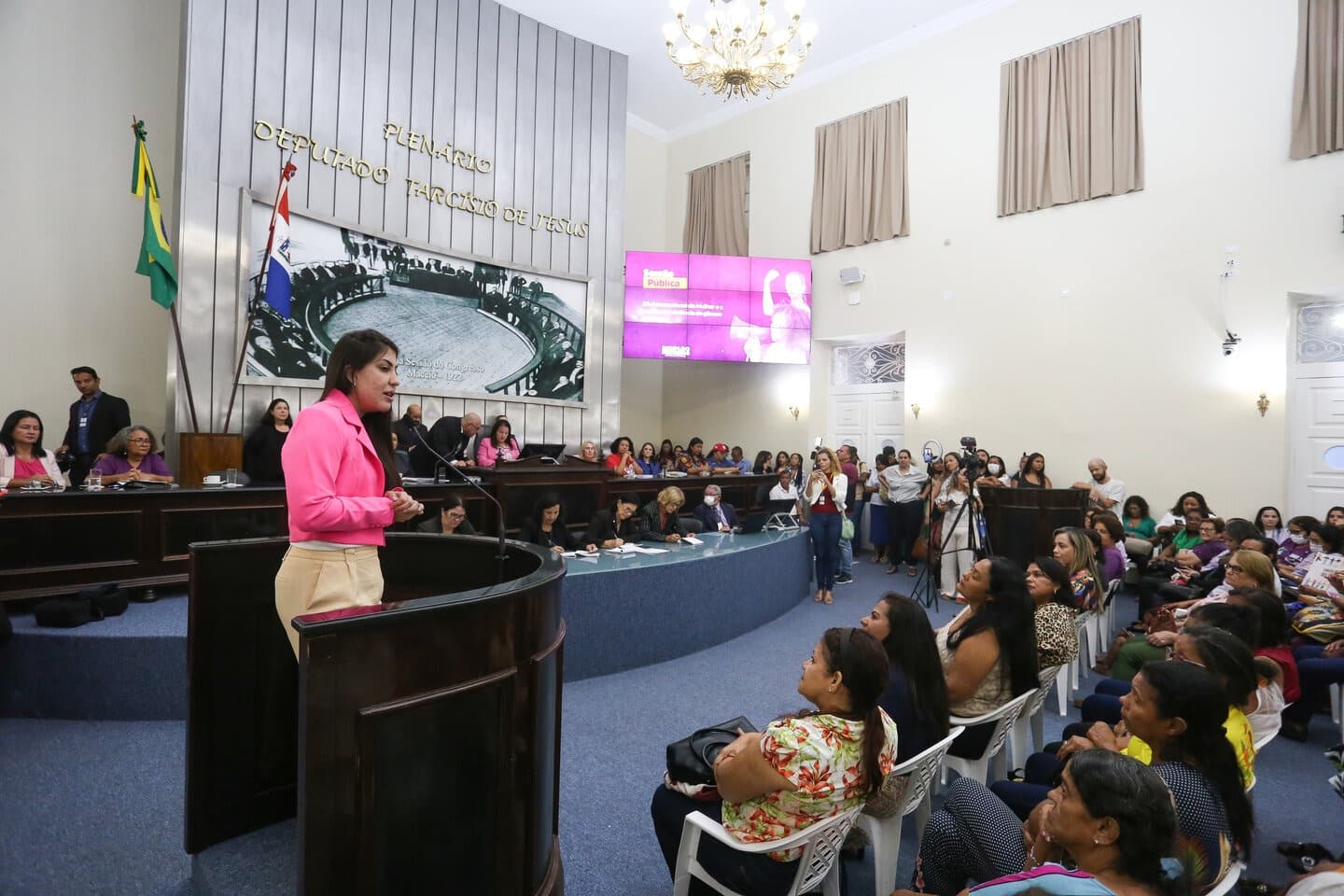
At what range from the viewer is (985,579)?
8.06 ft

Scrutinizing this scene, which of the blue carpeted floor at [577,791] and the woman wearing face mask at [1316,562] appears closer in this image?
the blue carpeted floor at [577,791]

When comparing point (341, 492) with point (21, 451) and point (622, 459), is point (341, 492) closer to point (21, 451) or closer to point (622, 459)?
point (21, 451)

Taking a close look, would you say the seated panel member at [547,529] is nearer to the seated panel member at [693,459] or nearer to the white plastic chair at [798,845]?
the white plastic chair at [798,845]

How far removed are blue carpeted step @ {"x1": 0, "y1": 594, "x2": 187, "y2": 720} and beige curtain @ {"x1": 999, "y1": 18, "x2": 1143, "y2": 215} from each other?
27.5ft

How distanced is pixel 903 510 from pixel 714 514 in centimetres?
253

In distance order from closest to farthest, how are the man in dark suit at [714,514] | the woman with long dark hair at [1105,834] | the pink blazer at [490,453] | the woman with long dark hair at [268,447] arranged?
the woman with long dark hair at [1105,834]
the woman with long dark hair at [268,447]
the man in dark suit at [714,514]
the pink blazer at [490,453]

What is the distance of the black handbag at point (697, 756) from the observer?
70.9 inches

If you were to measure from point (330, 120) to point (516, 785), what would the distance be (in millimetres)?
6604

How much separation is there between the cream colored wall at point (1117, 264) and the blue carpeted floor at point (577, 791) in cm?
371

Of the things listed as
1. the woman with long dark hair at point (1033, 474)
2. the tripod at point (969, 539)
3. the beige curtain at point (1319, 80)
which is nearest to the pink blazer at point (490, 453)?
the tripod at point (969, 539)

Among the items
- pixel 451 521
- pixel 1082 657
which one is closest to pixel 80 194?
pixel 451 521

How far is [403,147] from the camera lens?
22.3 ft

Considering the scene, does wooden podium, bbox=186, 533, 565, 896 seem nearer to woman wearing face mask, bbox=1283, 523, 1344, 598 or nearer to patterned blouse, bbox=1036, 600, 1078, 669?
patterned blouse, bbox=1036, 600, 1078, 669

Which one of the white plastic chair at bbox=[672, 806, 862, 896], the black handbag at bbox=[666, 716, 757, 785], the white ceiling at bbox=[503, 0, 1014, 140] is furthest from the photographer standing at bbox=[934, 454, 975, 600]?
the white ceiling at bbox=[503, 0, 1014, 140]
